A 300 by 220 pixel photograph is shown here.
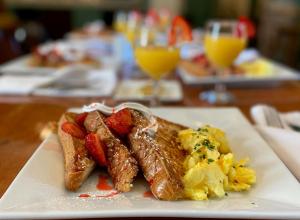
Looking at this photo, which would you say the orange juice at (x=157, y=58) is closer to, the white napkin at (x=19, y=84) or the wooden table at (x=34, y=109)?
the wooden table at (x=34, y=109)

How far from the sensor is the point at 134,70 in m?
2.38

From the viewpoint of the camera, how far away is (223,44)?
1.77 metres

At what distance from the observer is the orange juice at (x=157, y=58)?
164 centimetres

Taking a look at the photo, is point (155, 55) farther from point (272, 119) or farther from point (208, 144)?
point (208, 144)

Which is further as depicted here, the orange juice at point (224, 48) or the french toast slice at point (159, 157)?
the orange juice at point (224, 48)

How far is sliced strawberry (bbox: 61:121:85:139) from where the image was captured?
101 cm

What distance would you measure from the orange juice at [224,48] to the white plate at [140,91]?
23 centimetres

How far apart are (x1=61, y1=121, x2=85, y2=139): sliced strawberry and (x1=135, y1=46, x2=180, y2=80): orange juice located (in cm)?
67

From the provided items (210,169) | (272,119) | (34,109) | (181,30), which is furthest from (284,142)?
(34,109)

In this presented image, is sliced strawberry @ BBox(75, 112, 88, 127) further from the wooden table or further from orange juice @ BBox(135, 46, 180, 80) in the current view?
orange juice @ BBox(135, 46, 180, 80)

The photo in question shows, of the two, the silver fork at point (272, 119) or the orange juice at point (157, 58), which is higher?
the orange juice at point (157, 58)

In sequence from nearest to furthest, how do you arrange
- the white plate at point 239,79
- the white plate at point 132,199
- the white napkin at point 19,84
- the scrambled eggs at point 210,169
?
1. the white plate at point 132,199
2. the scrambled eggs at point 210,169
3. the white napkin at point 19,84
4. the white plate at point 239,79

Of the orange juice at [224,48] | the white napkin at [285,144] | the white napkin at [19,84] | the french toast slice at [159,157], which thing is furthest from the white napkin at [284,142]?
the white napkin at [19,84]

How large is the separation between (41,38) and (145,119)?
130 inches
